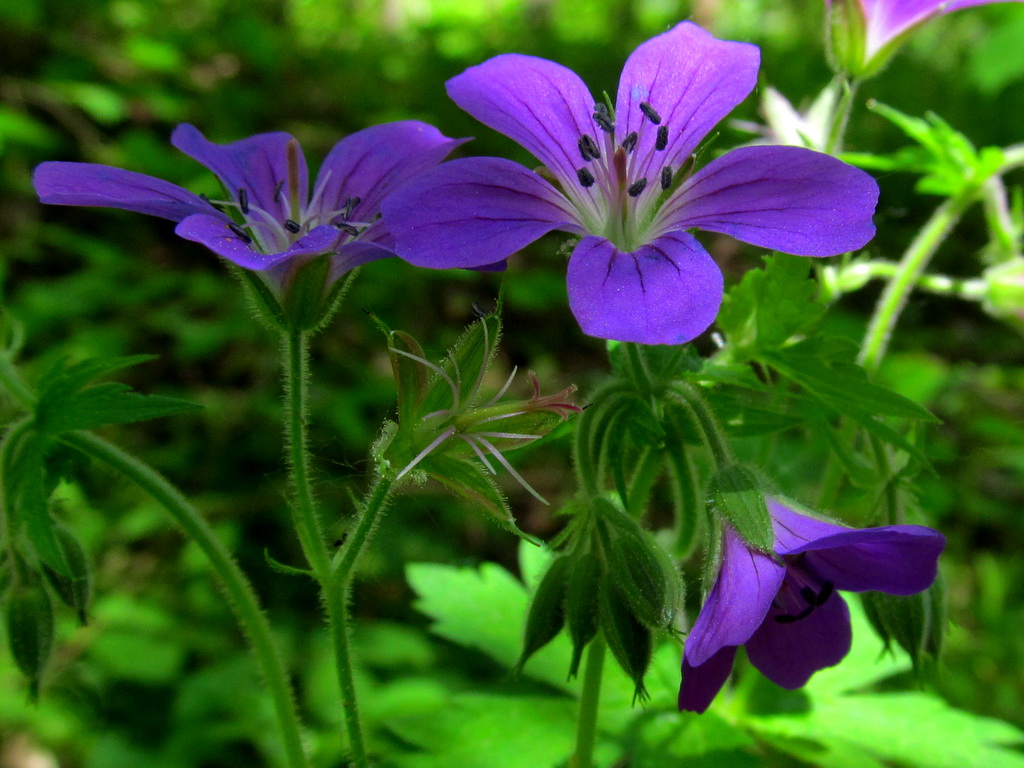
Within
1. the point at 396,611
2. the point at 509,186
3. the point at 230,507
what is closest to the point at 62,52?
the point at 230,507

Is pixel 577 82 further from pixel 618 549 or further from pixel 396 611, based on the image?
pixel 396 611

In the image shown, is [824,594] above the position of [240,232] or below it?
below

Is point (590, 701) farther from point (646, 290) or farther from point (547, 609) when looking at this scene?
point (646, 290)

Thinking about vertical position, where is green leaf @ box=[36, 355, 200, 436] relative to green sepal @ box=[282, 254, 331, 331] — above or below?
below

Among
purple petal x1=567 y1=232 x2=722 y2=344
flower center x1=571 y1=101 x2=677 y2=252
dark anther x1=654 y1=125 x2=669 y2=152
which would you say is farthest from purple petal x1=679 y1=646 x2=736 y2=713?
dark anther x1=654 y1=125 x2=669 y2=152

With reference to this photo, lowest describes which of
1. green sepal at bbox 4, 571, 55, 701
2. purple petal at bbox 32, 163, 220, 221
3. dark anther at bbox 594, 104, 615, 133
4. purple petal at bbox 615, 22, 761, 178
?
green sepal at bbox 4, 571, 55, 701

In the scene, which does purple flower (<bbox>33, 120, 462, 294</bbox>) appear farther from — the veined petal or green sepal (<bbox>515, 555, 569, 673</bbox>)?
green sepal (<bbox>515, 555, 569, 673</bbox>)

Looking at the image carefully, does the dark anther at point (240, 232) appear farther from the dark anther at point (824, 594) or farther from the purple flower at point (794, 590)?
the dark anther at point (824, 594)

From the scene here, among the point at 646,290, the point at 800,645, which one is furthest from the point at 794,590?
the point at 646,290
